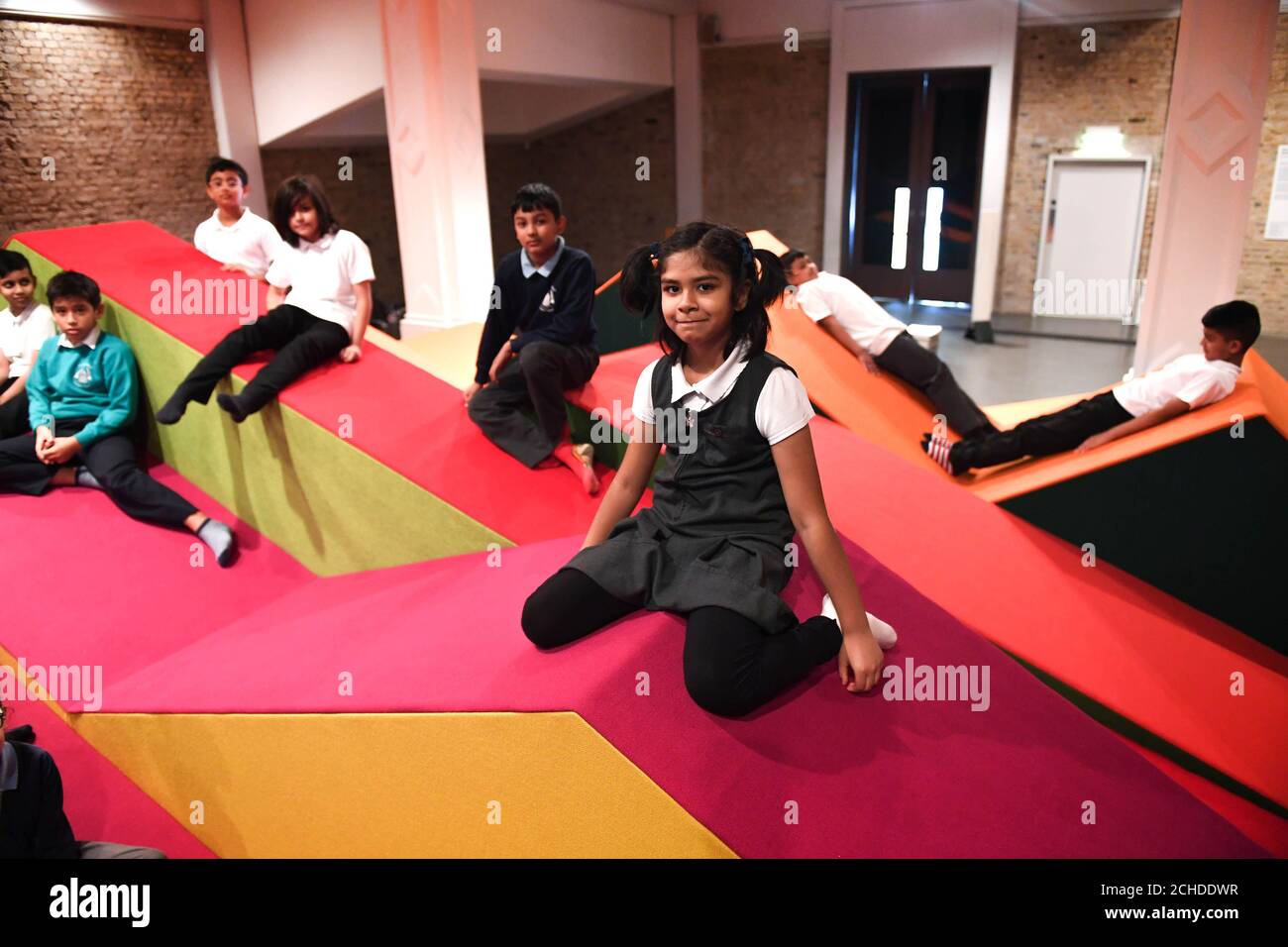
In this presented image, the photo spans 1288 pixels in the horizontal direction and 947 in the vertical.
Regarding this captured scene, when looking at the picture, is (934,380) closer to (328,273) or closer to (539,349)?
(539,349)

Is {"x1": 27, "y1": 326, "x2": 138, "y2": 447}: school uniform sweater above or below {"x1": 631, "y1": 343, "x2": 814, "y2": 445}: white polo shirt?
below

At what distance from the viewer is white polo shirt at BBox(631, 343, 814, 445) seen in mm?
1982

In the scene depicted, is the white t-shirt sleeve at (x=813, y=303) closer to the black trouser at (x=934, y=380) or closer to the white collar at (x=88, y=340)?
the black trouser at (x=934, y=380)

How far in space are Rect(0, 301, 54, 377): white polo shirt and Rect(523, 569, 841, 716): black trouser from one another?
317 cm

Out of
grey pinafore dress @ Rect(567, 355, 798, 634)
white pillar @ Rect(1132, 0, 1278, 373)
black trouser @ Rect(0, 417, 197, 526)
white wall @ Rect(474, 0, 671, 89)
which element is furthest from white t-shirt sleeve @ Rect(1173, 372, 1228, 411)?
white wall @ Rect(474, 0, 671, 89)

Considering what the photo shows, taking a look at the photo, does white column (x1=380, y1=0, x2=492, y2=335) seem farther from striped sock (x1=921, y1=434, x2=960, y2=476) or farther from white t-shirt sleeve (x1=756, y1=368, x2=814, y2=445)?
white t-shirt sleeve (x1=756, y1=368, x2=814, y2=445)

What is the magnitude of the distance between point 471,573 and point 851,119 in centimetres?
888

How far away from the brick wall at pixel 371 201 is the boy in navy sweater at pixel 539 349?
268 inches

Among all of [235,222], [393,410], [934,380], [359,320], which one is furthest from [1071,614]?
[235,222]

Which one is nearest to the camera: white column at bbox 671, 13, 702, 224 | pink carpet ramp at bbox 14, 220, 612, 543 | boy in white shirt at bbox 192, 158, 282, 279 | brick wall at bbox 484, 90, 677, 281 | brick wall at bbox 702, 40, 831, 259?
pink carpet ramp at bbox 14, 220, 612, 543

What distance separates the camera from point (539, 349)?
334 centimetres

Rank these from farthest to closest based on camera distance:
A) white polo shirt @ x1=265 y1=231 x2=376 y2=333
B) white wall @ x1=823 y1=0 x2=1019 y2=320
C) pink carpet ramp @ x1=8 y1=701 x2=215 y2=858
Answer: white wall @ x1=823 y1=0 x2=1019 y2=320 → white polo shirt @ x1=265 y1=231 x2=376 y2=333 → pink carpet ramp @ x1=8 y1=701 x2=215 y2=858

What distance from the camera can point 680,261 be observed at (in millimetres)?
1958

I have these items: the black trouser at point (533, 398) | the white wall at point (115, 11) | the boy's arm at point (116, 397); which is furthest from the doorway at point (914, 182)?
the boy's arm at point (116, 397)
